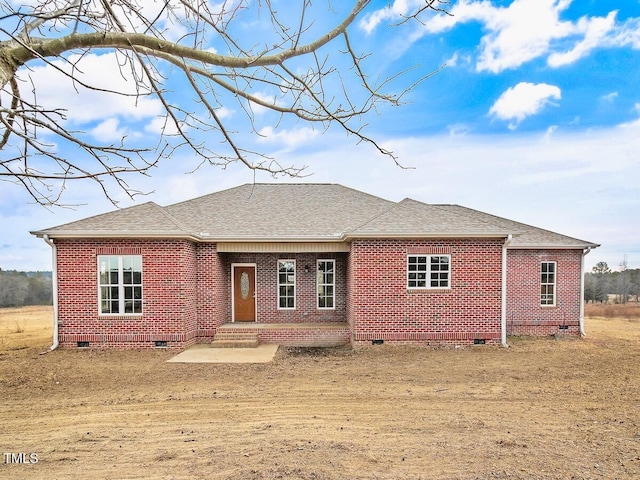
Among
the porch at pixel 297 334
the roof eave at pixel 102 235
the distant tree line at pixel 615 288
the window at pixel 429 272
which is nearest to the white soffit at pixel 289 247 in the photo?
the roof eave at pixel 102 235

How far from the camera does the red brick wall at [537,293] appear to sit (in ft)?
43.7

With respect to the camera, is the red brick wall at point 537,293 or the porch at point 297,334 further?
the red brick wall at point 537,293

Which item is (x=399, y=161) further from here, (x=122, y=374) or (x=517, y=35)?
(x=122, y=374)

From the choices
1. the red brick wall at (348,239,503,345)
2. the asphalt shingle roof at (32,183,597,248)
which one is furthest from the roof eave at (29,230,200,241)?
the red brick wall at (348,239,503,345)

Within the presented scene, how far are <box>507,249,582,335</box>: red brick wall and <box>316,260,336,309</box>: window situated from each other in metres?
6.40

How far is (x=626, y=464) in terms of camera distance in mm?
4352

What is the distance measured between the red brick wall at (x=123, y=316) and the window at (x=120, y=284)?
0.48 ft

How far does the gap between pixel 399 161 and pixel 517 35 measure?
4088mm

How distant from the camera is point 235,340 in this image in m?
11.5

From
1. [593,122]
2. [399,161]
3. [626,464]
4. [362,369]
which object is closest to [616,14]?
[593,122]

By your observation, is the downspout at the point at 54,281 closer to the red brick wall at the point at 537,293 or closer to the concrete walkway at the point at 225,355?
the concrete walkway at the point at 225,355

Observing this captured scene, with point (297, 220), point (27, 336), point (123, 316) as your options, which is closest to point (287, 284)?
point (297, 220)

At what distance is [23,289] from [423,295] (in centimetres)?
3380

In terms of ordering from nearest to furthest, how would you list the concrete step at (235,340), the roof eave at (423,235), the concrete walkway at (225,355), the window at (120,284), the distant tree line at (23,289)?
1. the concrete walkway at (225,355)
2. the roof eave at (423,235)
3. the window at (120,284)
4. the concrete step at (235,340)
5. the distant tree line at (23,289)
